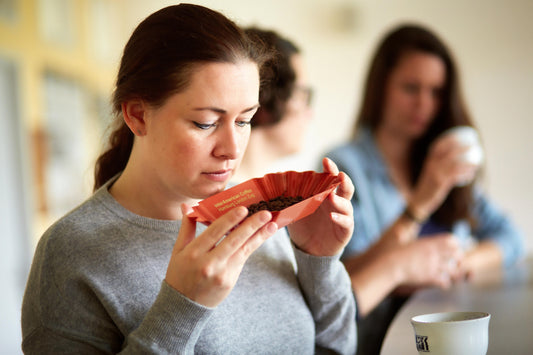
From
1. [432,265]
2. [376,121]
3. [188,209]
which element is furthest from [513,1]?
[188,209]

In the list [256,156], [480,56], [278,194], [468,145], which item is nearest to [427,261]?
[468,145]

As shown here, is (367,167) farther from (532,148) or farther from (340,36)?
(340,36)

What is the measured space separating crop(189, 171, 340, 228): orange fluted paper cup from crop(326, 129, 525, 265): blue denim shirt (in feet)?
3.34

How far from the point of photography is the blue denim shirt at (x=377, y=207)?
83.3 inches

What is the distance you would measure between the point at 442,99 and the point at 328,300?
1431 mm

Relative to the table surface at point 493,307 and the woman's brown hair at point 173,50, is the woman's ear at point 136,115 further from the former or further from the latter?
the table surface at point 493,307

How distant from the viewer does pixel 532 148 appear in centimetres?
424

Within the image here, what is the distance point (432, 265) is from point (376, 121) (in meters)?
0.83

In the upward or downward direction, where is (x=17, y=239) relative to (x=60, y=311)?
downward

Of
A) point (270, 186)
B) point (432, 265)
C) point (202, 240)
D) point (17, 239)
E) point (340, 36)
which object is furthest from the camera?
point (340, 36)

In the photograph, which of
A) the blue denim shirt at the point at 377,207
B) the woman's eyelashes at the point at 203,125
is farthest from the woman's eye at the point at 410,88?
the woman's eyelashes at the point at 203,125

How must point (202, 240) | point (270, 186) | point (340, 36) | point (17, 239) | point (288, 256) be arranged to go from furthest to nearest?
1. point (340, 36)
2. point (17, 239)
3. point (288, 256)
4. point (270, 186)
5. point (202, 240)

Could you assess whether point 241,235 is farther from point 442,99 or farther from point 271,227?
point 442,99

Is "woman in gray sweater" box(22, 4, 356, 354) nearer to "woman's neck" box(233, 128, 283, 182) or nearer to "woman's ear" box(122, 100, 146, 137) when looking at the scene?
"woman's ear" box(122, 100, 146, 137)
